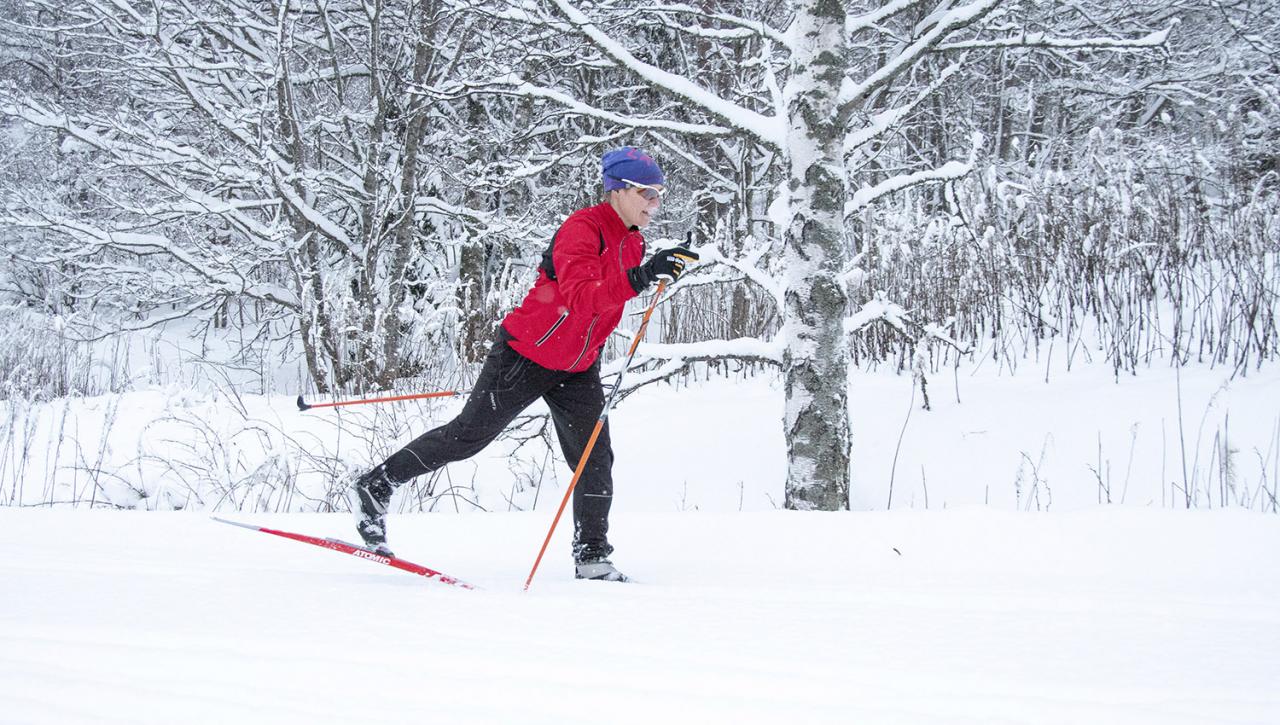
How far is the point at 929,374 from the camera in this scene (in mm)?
5922

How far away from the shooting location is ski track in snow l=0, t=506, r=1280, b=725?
135 centimetres

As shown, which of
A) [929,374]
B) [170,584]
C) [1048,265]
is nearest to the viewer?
[170,584]

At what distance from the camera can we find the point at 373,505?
2.71m

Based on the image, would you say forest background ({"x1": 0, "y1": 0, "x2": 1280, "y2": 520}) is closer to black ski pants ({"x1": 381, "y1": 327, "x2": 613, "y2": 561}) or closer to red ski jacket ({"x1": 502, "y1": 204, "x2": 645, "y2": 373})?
red ski jacket ({"x1": 502, "y1": 204, "x2": 645, "y2": 373})

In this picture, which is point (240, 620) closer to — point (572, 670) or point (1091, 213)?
point (572, 670)

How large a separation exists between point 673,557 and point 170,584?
5.26 feet

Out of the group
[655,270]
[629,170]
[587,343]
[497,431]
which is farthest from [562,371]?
[629,170]

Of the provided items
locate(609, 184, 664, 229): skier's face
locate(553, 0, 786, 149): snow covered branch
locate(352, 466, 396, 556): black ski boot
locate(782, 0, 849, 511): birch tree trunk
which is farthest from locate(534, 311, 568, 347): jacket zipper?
locate(553, 0, 786, 149): snow covered branch

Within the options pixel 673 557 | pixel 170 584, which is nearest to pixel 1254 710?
pixel 673 557

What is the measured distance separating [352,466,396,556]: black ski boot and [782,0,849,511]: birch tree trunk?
200 centimetres

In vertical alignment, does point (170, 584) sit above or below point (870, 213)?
below

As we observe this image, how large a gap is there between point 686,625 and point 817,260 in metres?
2.37

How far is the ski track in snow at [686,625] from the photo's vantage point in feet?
4.44

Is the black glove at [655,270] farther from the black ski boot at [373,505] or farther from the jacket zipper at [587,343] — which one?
the black ski boot at [373,505]
